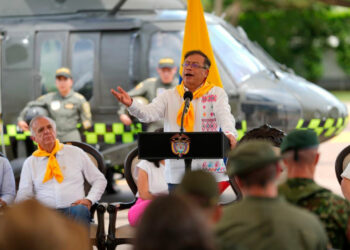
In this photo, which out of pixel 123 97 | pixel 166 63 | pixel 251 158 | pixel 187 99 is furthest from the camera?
Result: pixel 166 63

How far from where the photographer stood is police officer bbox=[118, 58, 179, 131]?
32.1 feet

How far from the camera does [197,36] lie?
22.0ft

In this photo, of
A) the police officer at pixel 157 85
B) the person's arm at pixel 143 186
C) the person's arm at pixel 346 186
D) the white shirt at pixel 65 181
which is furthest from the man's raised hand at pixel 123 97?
the police officer at pixel 157 85

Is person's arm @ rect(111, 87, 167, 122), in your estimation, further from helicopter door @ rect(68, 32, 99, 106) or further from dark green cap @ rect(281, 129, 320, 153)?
helicopter door @ rect(68, 32, 99, 106)

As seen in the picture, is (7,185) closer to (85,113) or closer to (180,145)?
→ (180,145)

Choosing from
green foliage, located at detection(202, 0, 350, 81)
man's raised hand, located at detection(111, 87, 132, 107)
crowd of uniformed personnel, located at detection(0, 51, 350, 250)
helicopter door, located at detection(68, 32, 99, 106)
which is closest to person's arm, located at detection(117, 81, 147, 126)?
helicopter door, located at detection(68, 32, 99, 106)

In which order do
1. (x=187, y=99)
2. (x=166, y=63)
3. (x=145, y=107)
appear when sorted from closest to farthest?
(x=187, y=99), (x=145, y=107), (x=166, y=63)

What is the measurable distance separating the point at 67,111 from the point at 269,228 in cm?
674

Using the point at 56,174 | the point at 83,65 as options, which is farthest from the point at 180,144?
the point at 83,65

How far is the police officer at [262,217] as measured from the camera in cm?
341

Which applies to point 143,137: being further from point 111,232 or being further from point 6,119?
point 6,119

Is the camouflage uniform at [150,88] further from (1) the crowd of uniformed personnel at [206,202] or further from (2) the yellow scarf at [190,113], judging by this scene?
(2) the yellow scarf at [190,113]

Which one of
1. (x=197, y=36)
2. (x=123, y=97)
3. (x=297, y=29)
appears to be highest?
(x=297, y=29)

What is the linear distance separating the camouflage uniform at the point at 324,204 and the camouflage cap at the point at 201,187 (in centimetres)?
74
